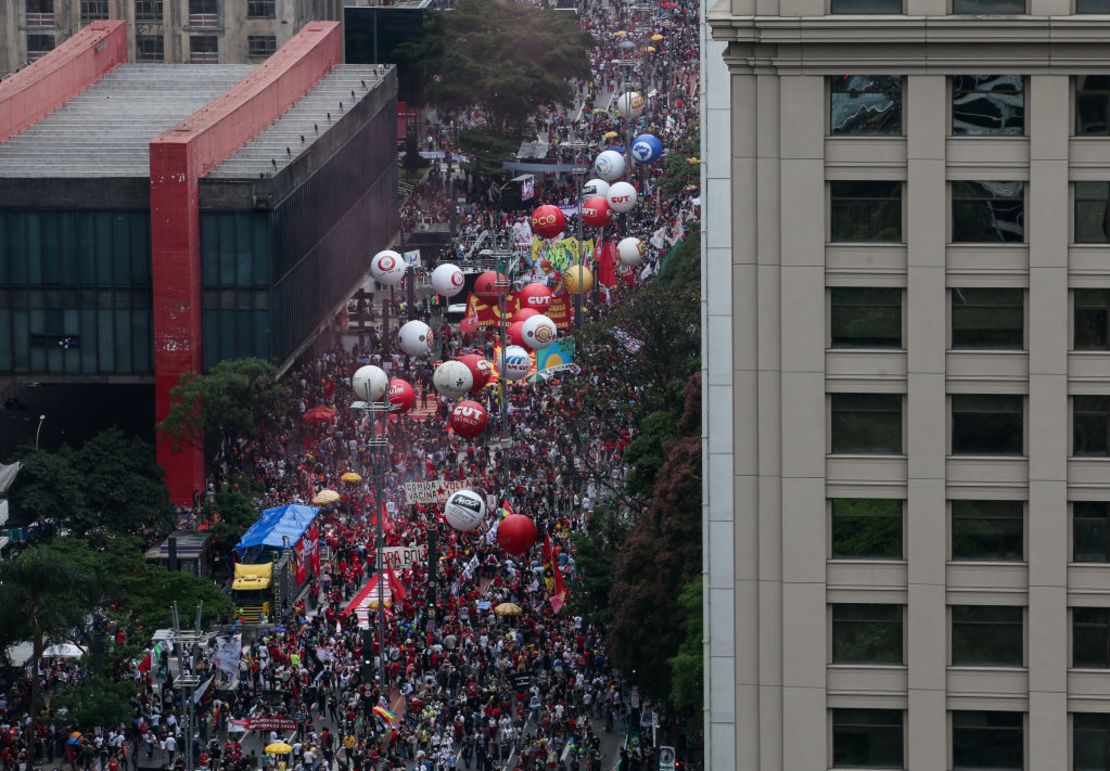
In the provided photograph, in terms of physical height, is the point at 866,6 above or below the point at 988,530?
above

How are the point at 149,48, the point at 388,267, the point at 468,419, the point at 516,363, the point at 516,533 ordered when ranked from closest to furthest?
the point at 516,533, the point at 468,419, the point at 516,363, the point at 388,267, the point at 149,48

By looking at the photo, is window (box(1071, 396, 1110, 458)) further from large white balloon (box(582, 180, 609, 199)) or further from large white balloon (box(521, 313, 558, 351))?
large white balloon (box(582, 180, 609, 199))

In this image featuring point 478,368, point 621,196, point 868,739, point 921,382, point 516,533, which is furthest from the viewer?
point 621,196

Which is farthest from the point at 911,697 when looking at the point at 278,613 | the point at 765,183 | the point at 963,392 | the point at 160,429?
the point at 160,429

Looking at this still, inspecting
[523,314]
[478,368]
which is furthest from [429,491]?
[523,314]

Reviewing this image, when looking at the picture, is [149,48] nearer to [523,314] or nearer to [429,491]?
[523,314]

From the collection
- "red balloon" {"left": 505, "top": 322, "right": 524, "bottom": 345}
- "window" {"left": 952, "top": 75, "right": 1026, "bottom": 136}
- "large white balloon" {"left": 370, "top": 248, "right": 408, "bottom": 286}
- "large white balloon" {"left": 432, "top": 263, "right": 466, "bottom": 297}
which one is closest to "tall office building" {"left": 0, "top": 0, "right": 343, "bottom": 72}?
"large white balloon" {"left": 432, "top": 263, "right": 466, "bottom": 297}
